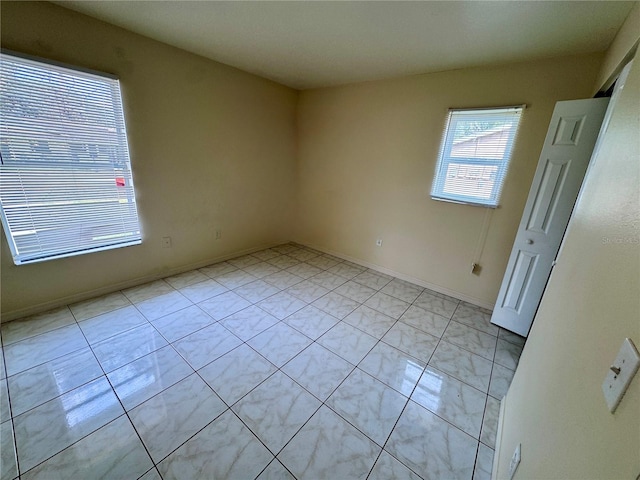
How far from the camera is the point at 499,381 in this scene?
173 cm

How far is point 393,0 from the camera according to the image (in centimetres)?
154

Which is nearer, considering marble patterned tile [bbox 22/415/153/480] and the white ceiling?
marble patterned tile [bbox 22/415/153/480]

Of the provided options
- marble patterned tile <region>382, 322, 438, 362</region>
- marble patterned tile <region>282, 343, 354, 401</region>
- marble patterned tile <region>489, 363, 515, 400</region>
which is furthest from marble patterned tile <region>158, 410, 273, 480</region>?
marble patterned tile <region>489, 363, 515, 400</region>

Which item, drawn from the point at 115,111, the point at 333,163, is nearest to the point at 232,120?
the point at 115,111

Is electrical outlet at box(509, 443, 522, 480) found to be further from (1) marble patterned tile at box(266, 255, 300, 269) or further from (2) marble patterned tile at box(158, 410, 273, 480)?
(1) marble patterned tile at box(266, 255, 300, 269)

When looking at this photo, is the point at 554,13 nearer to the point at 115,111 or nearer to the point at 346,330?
the point at 346,330

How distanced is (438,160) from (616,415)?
260 cm

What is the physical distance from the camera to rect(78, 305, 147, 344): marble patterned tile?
76.9 inches

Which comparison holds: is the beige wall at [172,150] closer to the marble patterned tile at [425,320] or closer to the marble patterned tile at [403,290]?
the marble patterned tile at [403,290]

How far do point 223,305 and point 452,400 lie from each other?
6.61 feet

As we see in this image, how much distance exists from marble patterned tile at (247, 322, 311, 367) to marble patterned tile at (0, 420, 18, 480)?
3.92ft

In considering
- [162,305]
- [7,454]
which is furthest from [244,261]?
[7,454]

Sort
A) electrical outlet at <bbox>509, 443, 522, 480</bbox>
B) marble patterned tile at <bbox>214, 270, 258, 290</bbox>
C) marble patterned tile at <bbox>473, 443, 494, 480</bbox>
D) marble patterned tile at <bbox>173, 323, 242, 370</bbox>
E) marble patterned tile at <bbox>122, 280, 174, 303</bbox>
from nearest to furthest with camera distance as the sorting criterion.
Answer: electrical outlet at <bbox>509, 443, 522, 480</bbox> → marble patterned tile at <bbox>473, 443, 494, 480</bbox> → marble patterned tile at <bbox>173, 323, 242, 370</bbox> → marble patterned tile at <bbox>122, 280, 174, 303</bbox> → marble patterned tile at <bbox>214, 270, 258, 290</bbox>

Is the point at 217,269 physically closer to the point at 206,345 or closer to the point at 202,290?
the point at 202,290
